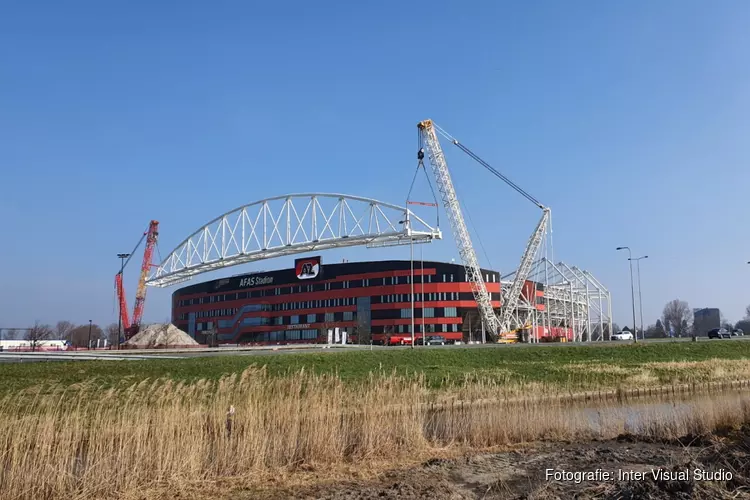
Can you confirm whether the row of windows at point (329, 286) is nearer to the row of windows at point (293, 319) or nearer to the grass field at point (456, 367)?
the row of windows at point (293, 319)

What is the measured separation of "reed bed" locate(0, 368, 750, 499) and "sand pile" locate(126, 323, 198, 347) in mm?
69051

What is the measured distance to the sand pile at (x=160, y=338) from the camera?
7838 cm

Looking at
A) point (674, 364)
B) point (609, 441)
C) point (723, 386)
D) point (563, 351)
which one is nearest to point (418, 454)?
point (609, 441)

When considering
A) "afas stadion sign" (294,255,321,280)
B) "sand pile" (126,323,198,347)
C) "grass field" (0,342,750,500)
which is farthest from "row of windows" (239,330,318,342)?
"grass field" (0,342,750,500)

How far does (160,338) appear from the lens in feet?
259

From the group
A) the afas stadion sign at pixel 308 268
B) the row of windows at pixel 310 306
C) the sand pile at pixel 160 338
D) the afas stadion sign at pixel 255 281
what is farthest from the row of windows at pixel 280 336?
the sand pile at pixel 160 338

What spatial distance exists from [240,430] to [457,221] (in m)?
79.6

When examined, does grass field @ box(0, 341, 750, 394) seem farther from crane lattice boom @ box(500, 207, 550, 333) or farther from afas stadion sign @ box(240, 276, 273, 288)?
afas stadion sign @ box(240, 276, 273, 288)

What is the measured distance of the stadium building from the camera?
334 feet

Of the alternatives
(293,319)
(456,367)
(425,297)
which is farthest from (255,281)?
(456,367)

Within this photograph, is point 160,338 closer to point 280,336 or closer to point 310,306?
point 310,306

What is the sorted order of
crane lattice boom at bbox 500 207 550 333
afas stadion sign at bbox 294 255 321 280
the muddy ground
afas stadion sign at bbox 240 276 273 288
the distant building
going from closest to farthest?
the muddy ground < crane lattice boom at bbox 500 207 550 333 < afas stadion sign at bbox 294 255 321 280 < afas stadion sign at bbox 240 276 273 288 < the distant building

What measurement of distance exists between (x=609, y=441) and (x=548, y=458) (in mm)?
2946

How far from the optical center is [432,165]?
87688 mm
